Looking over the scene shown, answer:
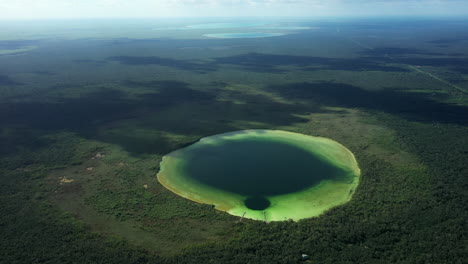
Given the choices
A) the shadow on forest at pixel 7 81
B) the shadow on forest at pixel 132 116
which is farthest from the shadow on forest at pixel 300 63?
the shadow on forest at pixel 7 81

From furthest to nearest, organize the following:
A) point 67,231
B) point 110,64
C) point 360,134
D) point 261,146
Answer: point 110,64 < point 360,134 < point 261,146 < point 67,231

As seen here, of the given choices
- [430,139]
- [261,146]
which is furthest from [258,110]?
[430,139]

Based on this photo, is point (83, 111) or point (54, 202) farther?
point (83, 111)

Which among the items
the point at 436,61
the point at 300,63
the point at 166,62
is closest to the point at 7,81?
the point at 166,62

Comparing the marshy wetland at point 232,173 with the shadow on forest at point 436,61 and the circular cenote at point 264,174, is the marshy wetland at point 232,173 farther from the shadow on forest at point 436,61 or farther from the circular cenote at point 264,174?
the shadow on forest at point 436,61

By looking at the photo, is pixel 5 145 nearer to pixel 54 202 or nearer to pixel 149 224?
pixel 54 202
